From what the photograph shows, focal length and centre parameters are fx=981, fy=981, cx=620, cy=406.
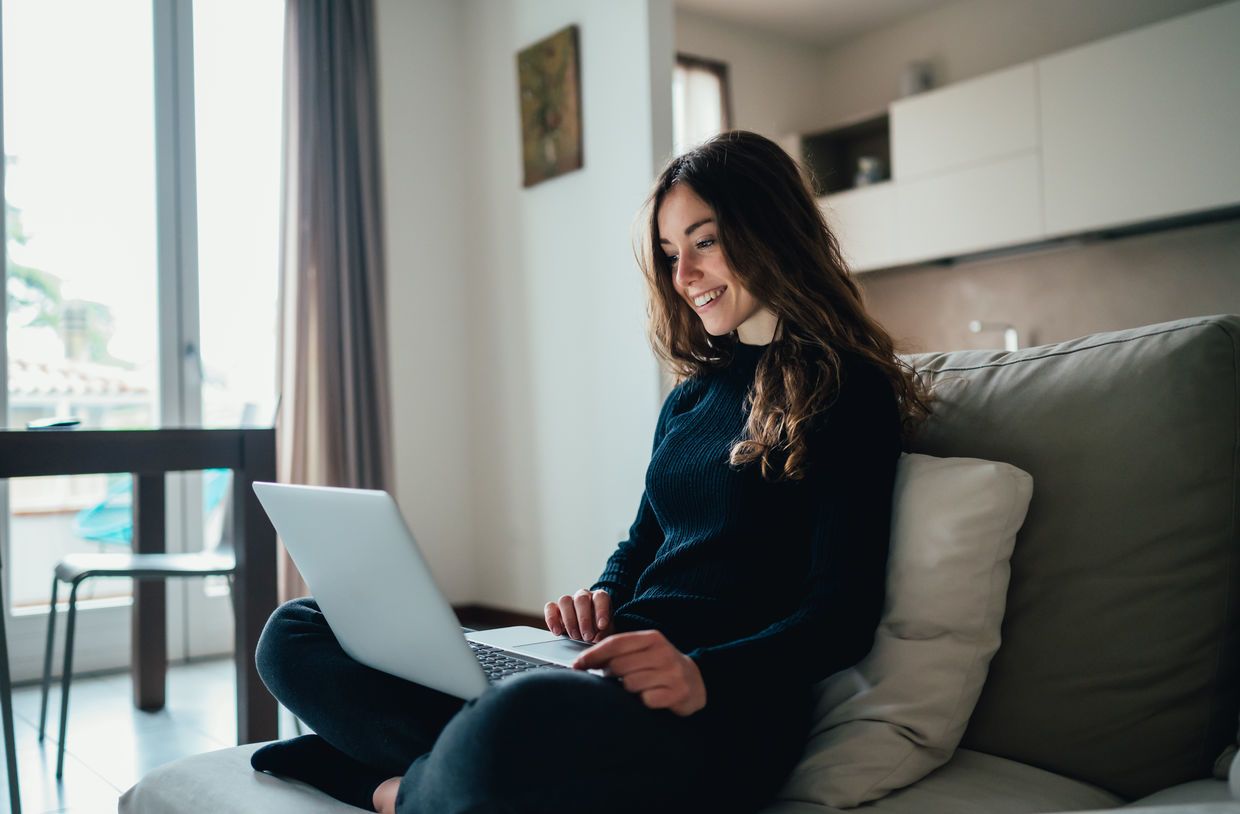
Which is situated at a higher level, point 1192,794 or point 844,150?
point 844,150

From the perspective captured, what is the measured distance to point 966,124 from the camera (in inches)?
161

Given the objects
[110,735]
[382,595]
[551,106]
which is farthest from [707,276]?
[551,106]

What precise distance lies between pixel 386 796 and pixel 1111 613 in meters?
0.78

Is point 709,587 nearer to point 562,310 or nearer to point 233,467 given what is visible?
point 233,467

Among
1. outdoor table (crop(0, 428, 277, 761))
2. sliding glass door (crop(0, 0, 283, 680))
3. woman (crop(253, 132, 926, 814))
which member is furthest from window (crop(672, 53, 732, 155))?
woman (crop(253, 132, 926, 814))

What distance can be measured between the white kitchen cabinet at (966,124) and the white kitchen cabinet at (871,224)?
0.13m

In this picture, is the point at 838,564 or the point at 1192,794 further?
the point at 838,564

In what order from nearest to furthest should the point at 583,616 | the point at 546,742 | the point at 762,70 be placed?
the point at 546,742 → the point at 583,616 → the point at 762,70

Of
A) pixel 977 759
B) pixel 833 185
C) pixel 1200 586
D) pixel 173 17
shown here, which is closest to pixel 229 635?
pixel 173 17

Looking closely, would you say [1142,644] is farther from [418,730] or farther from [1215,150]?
[1215,150]

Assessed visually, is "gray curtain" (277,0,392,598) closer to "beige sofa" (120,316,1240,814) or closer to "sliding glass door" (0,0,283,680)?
"sliding glass door" (0,0,283,680)

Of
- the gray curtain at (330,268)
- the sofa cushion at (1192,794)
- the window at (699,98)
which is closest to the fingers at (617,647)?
the sofa cushion at (1192,794)

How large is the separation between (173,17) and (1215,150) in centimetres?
356

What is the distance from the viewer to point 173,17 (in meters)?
3.29
